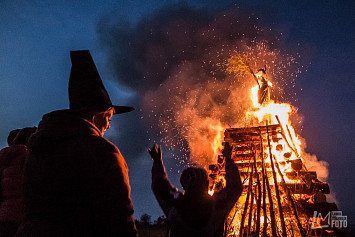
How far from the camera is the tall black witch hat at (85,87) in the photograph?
1.96 meters

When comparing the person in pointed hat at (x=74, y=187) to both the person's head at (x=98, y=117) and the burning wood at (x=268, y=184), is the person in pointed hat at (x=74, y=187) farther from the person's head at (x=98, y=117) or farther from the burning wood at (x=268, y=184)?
the burning wood at (x=268, y=184)

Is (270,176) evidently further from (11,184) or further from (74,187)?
(74,187)

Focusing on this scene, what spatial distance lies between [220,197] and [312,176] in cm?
810

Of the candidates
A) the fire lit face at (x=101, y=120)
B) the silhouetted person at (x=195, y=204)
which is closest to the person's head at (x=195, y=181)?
the silhouetted person at (x=195, y=204)

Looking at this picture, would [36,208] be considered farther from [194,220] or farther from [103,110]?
[194,220]

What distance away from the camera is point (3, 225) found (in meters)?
2.77

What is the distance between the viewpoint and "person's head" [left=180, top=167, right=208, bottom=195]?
2.82 meters

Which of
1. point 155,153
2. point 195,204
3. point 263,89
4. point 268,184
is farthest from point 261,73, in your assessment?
point 195,204

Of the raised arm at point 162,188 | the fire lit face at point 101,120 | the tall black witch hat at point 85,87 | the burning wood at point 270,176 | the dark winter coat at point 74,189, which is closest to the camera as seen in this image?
the dark winter coat at point 74,189

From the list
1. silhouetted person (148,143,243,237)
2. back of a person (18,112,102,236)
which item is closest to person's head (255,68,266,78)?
silhouetted person (148,143,243,237)

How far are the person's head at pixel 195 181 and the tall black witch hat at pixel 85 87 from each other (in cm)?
137

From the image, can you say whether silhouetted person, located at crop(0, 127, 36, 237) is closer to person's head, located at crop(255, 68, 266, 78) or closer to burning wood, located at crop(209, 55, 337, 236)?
burning wood, located at crop(209, 55, 337, 236)

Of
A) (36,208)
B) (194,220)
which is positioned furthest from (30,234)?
(194,220)

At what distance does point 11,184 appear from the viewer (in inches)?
115
